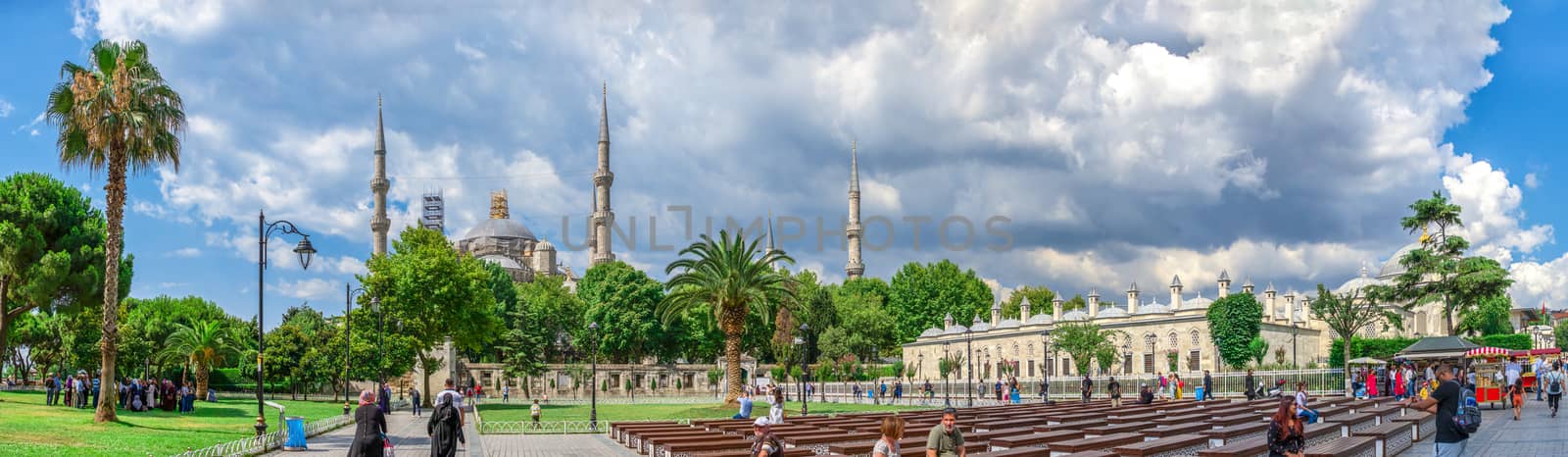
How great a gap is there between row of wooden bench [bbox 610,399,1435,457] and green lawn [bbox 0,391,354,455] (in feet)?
29.2

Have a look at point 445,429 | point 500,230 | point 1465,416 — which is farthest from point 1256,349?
point 500,230

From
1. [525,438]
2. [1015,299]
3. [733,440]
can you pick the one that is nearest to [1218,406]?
[733,440]

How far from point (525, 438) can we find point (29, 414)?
497 inches

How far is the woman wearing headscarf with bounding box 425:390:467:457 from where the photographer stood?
46.0ft

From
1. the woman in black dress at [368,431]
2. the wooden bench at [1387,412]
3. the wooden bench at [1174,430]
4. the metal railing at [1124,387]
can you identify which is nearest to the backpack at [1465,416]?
the wooden bench at [1174,430]

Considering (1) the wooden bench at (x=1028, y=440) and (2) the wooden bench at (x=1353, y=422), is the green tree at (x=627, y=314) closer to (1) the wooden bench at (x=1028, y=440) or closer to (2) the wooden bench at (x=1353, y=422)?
(2) the wooden bench at (x=1353, y=422)

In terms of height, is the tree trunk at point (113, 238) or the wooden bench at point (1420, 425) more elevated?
the tree trunk at point (113, 238)

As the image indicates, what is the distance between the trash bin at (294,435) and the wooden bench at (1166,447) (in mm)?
15918

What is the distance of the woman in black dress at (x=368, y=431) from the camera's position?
41.1ft

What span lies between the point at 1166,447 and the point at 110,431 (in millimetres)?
22036

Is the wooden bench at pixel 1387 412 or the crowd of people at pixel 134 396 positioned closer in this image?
the wooden bench at pixel 1387 412

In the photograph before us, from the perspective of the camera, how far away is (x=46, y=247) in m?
33.4

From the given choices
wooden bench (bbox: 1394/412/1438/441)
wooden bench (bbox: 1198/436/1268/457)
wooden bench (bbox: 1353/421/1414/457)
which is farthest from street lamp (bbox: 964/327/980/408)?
wooden bench (bbox: 1198/436/1268/457)

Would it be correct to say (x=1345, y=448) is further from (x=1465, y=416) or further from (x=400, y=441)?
(x=400, y=441)
